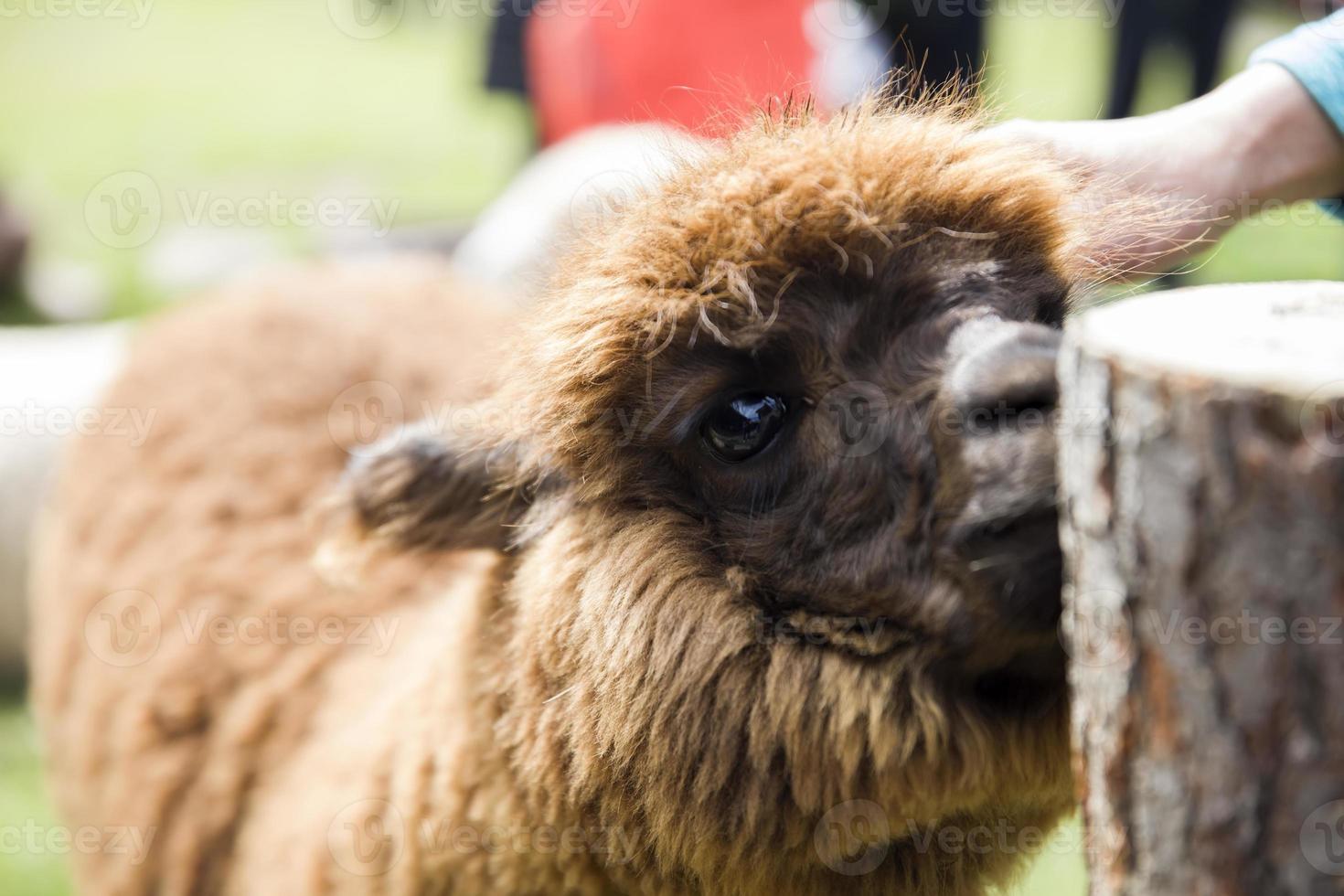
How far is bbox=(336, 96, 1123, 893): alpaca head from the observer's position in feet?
5.16

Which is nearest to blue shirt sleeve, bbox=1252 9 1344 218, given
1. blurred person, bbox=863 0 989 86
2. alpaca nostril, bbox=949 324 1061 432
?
alpaca nostril, bbox=949 324 1061 432

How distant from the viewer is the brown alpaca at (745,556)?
5.24 ft

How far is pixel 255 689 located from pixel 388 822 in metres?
0.76

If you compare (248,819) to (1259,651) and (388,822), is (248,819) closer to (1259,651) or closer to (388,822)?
(388,822)

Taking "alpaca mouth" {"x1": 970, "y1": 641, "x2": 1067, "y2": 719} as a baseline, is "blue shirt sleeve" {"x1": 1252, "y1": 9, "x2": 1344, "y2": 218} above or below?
above

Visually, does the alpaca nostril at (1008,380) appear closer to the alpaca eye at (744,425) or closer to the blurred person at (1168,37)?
the alpaca eye at (744,425)

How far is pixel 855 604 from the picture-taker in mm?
1641

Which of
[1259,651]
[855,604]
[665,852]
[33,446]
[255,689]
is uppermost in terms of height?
[1259,651]

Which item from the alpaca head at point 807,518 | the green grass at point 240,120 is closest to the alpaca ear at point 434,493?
the alpaca head at point 807,518

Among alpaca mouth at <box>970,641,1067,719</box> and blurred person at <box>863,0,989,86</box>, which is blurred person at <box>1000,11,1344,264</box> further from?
blurred person at <box>863,0,989,86</box>

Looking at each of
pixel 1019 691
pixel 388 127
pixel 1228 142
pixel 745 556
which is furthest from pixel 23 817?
pixel 388 127

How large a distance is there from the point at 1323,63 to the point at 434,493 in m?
1.84

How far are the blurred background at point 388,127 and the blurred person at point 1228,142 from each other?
25 centimetres

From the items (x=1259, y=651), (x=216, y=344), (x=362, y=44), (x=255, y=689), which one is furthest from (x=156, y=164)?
(x=1259, y=651)
